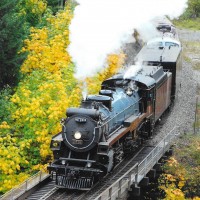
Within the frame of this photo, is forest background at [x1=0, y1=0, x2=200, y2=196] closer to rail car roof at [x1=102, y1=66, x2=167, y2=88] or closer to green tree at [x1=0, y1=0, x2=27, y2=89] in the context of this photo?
green tree at [x1=0, y1=0, x2=27, y2=89]

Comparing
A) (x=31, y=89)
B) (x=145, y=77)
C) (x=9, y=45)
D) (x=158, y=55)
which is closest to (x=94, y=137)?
(x=145, y=77)

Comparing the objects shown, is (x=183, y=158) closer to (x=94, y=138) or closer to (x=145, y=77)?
(x=145, y=77)

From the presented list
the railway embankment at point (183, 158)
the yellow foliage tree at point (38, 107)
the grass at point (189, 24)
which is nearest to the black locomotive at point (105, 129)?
the yellow foliage tree at point (38, 107)

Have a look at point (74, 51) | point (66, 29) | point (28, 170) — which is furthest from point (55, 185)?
point (66, 29)

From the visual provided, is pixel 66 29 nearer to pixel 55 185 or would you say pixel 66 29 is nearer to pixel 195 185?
pixel 195 185

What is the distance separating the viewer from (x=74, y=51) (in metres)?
20.3

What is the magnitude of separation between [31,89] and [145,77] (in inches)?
210

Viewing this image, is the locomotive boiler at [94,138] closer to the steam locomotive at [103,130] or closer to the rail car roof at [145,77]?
the steam locomotive at [103,130]

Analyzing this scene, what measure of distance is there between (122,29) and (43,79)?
4.88 meters

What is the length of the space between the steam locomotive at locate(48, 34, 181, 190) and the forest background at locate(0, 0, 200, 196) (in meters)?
1.98

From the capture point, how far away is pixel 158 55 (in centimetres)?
2625

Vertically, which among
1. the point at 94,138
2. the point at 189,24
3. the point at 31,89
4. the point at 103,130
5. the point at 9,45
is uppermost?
the point at 189,24

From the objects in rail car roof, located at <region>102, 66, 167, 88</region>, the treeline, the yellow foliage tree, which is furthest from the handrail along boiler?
the treeline

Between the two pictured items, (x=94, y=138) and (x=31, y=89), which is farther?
(x=31, y=89)
